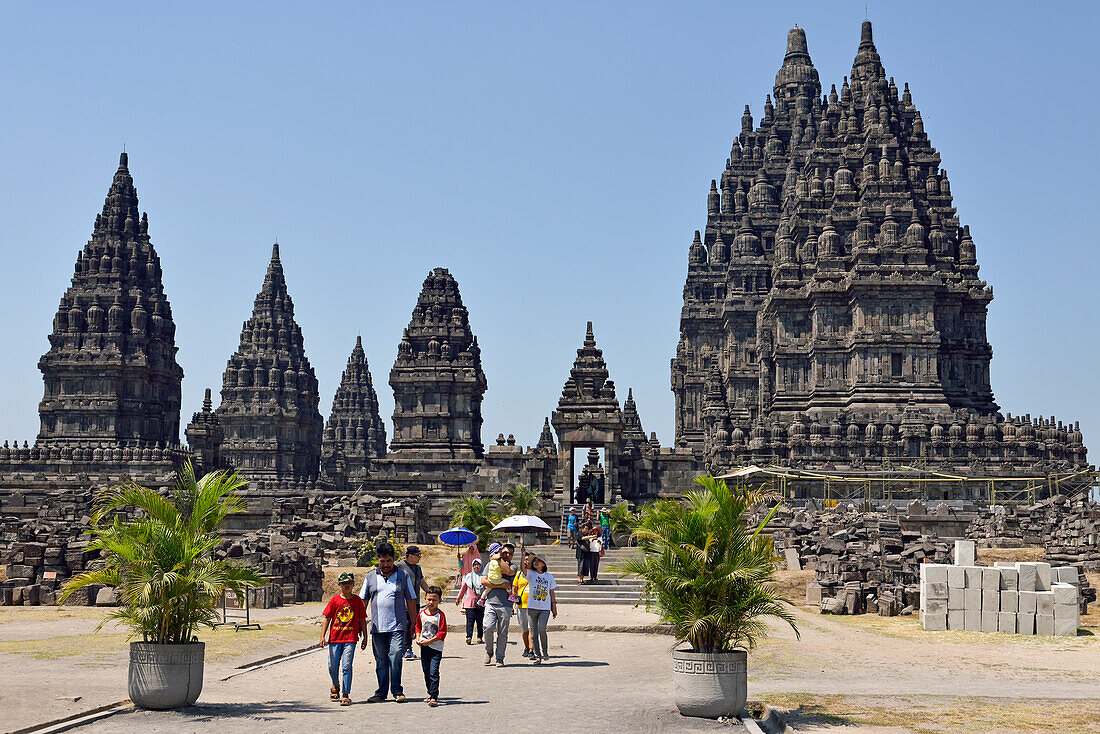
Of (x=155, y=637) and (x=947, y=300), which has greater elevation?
(x=947, y=300)

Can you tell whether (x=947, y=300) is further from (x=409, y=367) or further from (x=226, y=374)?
(x=226, y=374)

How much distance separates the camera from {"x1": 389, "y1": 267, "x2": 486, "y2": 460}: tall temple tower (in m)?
79.1

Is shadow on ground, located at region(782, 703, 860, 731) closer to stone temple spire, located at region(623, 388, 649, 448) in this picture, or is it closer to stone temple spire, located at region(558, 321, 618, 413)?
stone temple spire, located at region(558, 321, 618, 413)

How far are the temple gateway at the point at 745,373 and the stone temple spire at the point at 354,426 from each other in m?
17.1

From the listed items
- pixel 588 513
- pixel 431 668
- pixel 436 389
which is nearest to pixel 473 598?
pixel 431 668

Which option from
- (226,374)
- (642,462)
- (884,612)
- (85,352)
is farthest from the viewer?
(226,374)

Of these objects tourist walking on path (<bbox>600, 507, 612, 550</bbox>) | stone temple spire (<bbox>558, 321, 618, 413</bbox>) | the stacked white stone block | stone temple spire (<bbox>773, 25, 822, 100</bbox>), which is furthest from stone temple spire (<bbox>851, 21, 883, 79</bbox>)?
the stacked white stone block

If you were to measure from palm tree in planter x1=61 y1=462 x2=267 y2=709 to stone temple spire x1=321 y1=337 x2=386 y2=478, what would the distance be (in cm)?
10251

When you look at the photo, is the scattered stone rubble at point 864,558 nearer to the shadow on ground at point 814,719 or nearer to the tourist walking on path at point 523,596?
the tourist walking on path at point 523,596

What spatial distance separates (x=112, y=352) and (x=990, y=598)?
6652 centimetres

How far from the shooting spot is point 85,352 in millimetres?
80312

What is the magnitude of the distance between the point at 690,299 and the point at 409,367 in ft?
71.5

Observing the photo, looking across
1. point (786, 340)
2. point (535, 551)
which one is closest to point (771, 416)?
point (786, 340)

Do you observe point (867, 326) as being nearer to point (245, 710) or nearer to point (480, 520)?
point (480, 520)
